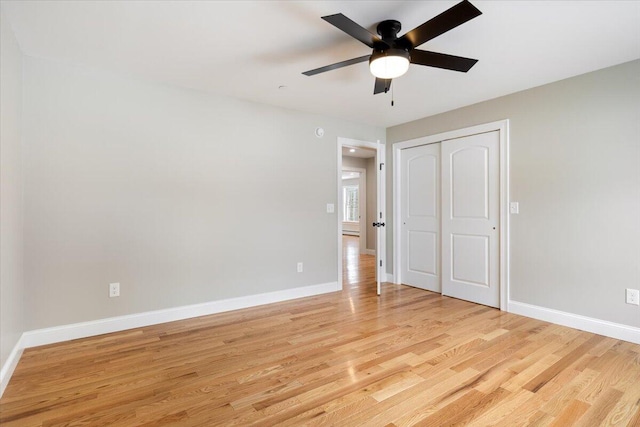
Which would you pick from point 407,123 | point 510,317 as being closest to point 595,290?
point 510,317

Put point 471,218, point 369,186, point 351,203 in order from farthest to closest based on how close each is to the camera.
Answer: point 351,203
point 369,186
point 471,218

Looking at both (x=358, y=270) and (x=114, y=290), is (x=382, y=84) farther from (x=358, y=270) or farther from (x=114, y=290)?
(x=358, y=270)

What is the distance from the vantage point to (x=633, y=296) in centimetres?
273

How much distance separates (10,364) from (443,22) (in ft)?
11.7

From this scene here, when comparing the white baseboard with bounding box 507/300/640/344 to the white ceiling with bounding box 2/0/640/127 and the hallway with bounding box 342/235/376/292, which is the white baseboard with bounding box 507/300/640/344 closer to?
the hallway with bounding box 342/235/376/292

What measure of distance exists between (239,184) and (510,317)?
10.9 ft

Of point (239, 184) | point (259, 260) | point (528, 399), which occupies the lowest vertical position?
point (528, 399)

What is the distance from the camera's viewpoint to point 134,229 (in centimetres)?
307

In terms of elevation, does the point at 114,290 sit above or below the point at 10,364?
above

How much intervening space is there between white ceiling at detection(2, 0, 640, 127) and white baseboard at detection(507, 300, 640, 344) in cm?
231

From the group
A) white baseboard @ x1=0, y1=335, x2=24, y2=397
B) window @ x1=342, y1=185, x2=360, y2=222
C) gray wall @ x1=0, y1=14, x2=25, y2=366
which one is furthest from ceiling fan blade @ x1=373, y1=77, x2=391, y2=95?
window @ x1=342, y1=185, x2=360, y2=222

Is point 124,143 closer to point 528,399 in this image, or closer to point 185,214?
point 185,214

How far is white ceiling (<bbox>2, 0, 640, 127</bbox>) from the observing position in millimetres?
2027

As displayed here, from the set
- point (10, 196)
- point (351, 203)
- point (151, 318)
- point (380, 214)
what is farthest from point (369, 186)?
point (10, 196)
